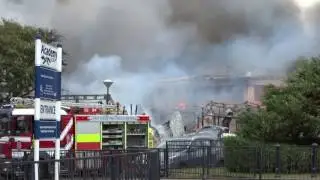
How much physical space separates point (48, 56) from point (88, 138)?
31.4 ft

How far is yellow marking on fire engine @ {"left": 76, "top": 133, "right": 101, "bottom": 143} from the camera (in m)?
18.1

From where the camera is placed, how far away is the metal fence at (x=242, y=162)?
15.6 meters

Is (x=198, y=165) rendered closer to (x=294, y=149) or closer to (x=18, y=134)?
(x=294, y=149)

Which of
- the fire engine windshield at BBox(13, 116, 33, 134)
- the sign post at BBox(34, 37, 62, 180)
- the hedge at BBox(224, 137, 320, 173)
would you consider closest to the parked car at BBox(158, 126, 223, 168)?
the hedge at BBox(224, 137, 320, 173)

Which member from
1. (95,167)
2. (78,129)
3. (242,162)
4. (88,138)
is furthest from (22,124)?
(95,167)

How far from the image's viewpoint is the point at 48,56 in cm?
900

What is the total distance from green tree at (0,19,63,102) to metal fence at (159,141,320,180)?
Answer: 17.4 meters

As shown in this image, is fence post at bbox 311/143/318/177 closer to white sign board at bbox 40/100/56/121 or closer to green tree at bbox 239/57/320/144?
green tree at bbox 239/57/320/144

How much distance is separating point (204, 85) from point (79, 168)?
31886mm

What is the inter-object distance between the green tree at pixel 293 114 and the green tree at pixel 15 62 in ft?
54.4

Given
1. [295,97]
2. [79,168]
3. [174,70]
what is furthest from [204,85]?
[79,168]

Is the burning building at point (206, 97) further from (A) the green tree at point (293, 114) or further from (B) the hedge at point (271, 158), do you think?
(B) the hedge at point (271, 158)

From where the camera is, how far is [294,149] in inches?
621

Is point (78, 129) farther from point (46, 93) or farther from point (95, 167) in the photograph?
point (95, 167)
